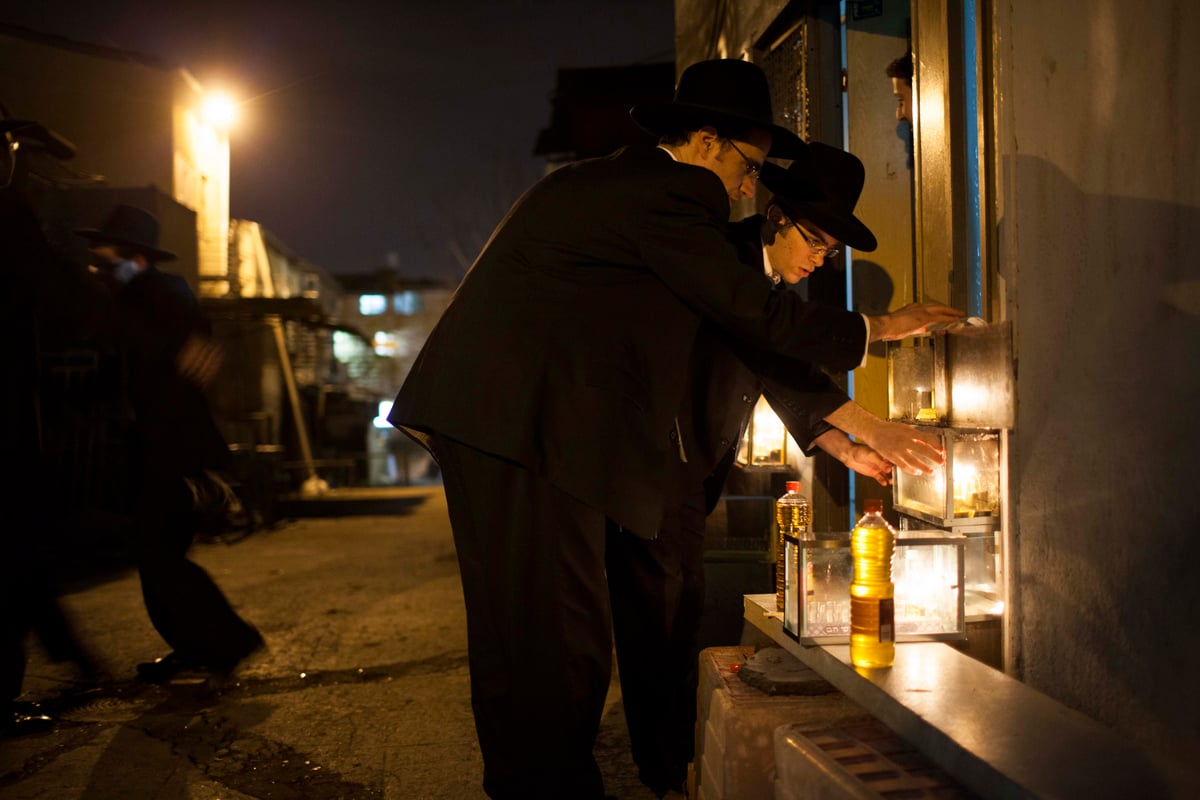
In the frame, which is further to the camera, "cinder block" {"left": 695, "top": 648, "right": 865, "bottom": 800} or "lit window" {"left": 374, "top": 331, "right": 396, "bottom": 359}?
"lit window" {"left": 374, "top": 331, "right": 396, "bottom": 359}

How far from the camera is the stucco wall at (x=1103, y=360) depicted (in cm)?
261

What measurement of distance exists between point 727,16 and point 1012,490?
487 centimetres

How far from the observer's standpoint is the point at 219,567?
9078 millimetres

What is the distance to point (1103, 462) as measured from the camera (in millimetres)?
2631

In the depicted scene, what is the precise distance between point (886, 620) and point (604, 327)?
1.11 meters

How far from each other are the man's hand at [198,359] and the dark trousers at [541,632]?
271 cm

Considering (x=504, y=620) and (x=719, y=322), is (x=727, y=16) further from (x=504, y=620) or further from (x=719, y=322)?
(x=504, y=620)

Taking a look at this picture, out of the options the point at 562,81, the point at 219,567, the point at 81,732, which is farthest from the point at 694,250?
the point at 562,81

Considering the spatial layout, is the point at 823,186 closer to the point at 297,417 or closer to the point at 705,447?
the point at 705,447

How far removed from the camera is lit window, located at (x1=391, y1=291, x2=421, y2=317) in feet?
197

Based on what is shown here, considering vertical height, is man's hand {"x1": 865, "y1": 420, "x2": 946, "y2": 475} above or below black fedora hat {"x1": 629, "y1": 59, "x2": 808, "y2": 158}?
below

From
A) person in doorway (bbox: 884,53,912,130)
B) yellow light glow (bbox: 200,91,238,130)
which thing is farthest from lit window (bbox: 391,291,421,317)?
person in doorway (bbox: 884,53,912,130)

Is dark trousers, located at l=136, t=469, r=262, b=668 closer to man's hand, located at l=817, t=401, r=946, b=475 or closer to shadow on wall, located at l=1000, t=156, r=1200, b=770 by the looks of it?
man's hand, located at l=817, t=401, r=946, b=475

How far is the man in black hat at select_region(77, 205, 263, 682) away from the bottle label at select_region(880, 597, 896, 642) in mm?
3617
